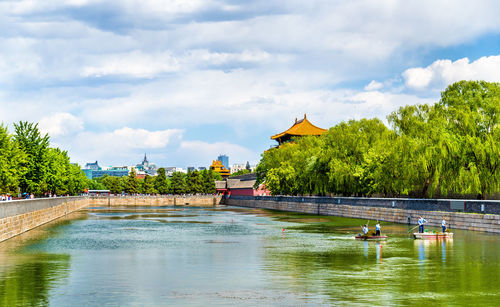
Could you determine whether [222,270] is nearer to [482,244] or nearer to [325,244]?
[325,244]

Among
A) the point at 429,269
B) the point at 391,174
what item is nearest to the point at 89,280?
the point at 429,269

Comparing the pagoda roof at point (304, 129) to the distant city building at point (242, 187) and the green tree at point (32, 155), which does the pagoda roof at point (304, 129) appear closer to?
the distant city building at point (242, 187)

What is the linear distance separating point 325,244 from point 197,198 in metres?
132

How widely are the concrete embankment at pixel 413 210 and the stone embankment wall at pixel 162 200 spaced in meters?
72.7

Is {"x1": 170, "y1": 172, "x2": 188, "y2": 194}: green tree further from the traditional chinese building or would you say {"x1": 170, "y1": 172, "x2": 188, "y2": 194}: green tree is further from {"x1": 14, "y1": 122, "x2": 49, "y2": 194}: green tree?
{"x1": 14, "y1": 122, "x2": 49, "y2": 194}: green tree

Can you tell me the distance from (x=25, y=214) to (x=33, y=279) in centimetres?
3130

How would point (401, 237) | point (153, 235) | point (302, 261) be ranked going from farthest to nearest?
point (153, 235), point (401, 237), point (302, 261)

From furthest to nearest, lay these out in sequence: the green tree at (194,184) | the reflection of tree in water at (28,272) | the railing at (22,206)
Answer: the green tree at (194,184), the railing at (22,206), the reflection of tree in water at (28,272)

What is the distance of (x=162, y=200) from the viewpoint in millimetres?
173375

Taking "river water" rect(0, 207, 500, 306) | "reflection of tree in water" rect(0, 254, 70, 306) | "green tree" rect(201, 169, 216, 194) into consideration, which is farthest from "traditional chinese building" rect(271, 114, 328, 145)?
"reflection of tree in water" rect(0, 254, 70, 306)

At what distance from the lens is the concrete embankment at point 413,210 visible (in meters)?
47.0

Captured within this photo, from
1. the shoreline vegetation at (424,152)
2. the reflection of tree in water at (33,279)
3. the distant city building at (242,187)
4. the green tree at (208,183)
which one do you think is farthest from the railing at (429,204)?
the green tree at (208,183)

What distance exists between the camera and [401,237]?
4488 centimetres

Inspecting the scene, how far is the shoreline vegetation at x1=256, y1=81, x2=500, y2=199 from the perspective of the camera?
53.3 meters
